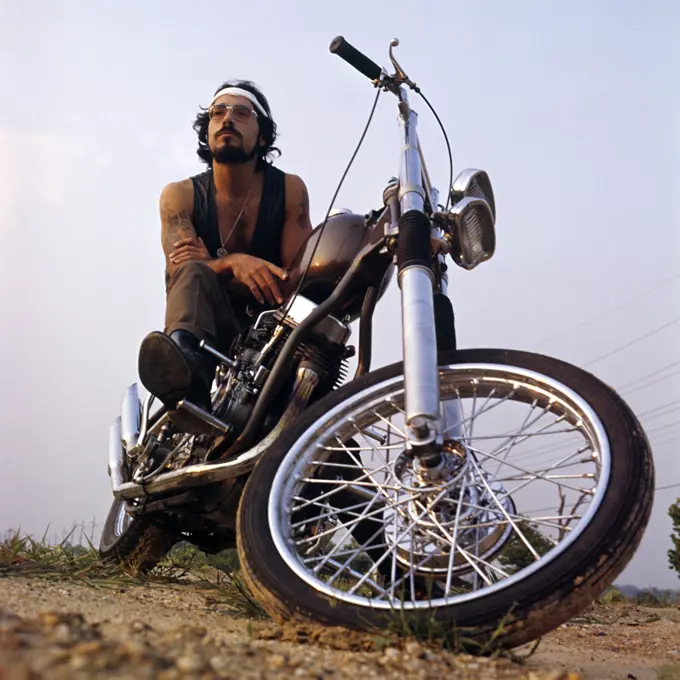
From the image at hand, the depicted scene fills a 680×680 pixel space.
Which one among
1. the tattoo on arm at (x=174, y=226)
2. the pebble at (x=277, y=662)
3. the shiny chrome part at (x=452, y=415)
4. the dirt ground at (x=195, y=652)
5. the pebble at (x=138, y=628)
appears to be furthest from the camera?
the tattoo on arm at (x=174, y=226)

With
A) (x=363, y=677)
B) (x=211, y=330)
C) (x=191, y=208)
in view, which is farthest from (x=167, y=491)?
(x=363, y=677)

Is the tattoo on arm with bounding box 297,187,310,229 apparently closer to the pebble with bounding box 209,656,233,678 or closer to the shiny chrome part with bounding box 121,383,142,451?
the shiny chrome part with bounding box 121,383,142,451

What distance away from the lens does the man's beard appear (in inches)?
128

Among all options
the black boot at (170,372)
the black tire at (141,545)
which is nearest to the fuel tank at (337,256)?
the black boot at (170,372)

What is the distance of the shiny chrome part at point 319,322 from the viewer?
2438 mm

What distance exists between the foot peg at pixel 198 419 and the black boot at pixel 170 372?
11mm

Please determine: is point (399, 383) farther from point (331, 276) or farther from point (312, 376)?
point (331, 276)

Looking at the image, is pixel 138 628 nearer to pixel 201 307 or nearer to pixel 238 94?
pixel 201 307

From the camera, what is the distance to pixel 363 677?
1104 millimetres

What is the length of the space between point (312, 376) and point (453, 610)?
1.16 meters

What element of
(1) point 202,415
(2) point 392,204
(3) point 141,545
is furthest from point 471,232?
(3) point 141,545

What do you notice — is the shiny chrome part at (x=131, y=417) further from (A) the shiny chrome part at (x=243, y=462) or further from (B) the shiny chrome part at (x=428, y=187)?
(B) the shiny chrome part at (x=428, y=187)

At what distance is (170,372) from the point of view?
2383 mm

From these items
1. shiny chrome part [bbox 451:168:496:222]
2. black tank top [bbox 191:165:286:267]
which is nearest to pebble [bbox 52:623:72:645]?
shiny chrome part [bbox 451:168:496:222]
